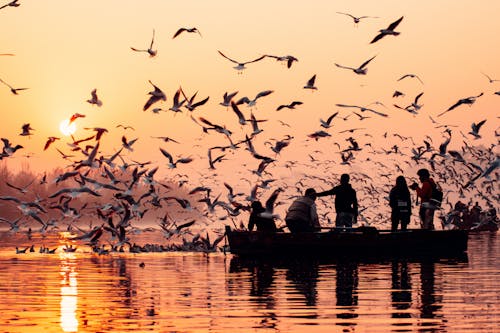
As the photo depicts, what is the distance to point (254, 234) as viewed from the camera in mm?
42062

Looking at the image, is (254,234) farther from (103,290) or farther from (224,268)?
(103,290)

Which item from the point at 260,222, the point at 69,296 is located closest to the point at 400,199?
the point at 260,222

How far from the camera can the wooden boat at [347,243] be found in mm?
41406

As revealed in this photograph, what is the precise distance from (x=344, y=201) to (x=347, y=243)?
6.07 feet

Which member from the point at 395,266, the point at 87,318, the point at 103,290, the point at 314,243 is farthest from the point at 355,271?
the point at 87,318

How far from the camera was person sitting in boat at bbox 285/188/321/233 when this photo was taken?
40.3 meters

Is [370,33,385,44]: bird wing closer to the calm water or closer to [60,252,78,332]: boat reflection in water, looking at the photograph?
the calm water

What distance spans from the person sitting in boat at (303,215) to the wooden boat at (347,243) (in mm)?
235

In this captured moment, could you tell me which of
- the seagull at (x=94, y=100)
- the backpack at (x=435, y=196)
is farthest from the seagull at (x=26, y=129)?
the backpack at (x=435, y=196)

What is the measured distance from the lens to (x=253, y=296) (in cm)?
2694

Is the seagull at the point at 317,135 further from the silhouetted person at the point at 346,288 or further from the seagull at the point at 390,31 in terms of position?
the seagull at the point at 390,31

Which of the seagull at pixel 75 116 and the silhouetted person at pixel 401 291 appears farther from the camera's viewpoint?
the seagull at pixel 75 116

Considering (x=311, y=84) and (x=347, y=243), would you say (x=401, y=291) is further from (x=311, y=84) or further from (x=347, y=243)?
(x=347, y=243)

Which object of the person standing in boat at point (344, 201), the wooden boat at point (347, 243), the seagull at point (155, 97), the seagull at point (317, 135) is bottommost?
the wooden boat at point (347, 243)
